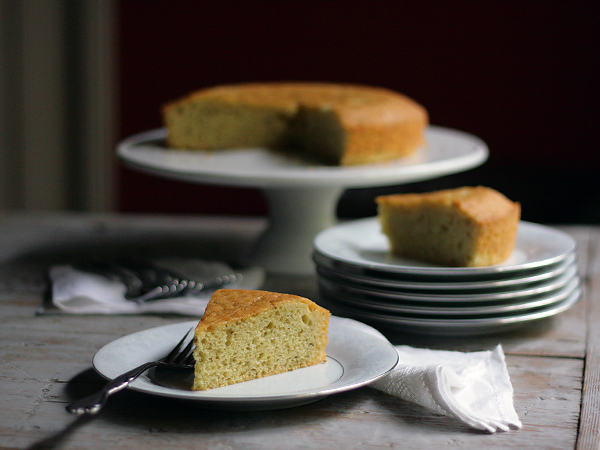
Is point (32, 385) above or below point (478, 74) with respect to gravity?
below

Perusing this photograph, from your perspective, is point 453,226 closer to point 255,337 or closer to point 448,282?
point 448,282

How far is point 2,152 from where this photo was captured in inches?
143

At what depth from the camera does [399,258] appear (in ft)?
4.94

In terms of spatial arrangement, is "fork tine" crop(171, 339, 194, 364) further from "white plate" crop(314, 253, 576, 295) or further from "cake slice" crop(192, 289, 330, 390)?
"white plate" crop(314, 253, 576, 295)

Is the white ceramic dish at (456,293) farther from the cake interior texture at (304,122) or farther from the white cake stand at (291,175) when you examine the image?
the cake interior texture at (304,122)

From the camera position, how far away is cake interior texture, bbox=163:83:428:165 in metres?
1.95

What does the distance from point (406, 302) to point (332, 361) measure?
254mm

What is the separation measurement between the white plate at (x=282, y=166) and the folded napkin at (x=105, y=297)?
9.0 inches

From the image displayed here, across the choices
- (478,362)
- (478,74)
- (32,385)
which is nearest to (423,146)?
(478,362)

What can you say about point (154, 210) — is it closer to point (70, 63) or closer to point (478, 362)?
point (70, 63)

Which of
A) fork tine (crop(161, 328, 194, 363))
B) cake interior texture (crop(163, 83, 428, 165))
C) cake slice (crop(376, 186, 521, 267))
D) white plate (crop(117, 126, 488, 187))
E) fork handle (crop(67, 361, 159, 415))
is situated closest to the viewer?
fork handle (crop(67, 361, 159, 415))

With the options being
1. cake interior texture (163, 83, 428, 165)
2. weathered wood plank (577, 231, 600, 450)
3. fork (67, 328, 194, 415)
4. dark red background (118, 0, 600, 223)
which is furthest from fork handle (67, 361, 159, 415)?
dark red background (118, 0, 600, 223)

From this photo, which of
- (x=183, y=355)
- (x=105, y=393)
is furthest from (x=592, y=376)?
(x=105, y=393)

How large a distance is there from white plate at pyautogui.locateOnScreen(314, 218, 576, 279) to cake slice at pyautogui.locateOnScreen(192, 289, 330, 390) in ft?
0.85
